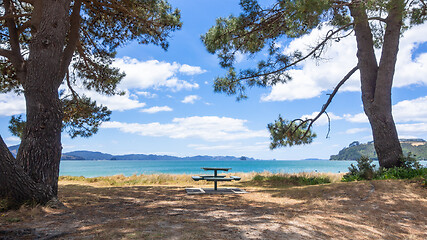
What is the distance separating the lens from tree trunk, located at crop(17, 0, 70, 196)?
17.1 ft

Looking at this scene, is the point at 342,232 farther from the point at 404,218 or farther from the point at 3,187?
the point at 3,187

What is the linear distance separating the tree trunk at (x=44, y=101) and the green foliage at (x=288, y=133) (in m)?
8.12

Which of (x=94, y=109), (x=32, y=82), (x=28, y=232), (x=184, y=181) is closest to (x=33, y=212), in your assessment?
(x=28, y=232)

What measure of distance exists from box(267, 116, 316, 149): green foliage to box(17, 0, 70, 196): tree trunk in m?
8.12

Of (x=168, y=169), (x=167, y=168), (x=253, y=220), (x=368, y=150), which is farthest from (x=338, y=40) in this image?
(x=368, y=150)

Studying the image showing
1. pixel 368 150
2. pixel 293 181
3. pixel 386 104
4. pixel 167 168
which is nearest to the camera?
pixel 386 104

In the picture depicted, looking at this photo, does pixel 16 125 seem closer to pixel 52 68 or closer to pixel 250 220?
pixel 52 68

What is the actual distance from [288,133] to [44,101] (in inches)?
342

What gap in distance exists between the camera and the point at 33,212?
452 cm

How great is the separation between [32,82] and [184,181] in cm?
794

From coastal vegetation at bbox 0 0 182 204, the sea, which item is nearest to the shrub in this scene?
the sea

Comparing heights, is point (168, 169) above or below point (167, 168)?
above

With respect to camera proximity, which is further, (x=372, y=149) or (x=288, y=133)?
(x=372, y=149)

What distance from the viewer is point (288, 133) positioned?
10961mm
